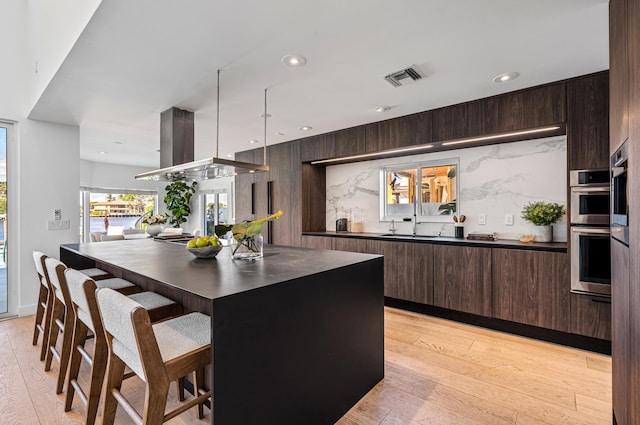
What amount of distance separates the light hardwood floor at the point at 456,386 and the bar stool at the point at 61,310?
0.15 metres

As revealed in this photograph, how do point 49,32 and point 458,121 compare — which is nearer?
point 49,32

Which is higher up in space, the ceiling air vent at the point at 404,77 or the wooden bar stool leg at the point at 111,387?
the ceiling air vent at the point at 404,77

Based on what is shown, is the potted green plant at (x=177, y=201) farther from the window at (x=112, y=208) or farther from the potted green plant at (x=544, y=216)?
the potted green plant at (x=544, y=216)

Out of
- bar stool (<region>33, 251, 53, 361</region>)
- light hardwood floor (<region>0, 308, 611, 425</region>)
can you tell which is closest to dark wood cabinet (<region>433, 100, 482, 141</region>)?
light hardwood floor (<region>0, 308, 611, 425</region>)

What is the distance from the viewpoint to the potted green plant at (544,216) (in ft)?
10.2

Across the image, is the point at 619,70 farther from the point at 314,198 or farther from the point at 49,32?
the point at 49,32

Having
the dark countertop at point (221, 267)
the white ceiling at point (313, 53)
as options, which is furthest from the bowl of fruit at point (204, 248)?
the white ceiling at point (313, 53)

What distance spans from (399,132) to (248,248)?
240cm

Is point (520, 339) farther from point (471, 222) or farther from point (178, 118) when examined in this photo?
point (178, 118)

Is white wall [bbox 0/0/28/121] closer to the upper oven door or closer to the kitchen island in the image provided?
the kitchen island

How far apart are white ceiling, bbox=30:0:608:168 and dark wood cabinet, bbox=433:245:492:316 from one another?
5.18 ft

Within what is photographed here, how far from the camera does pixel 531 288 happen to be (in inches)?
114

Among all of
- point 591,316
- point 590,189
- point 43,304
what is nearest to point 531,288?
point 591,316

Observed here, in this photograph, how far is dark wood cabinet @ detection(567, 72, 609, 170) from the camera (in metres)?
2.55
